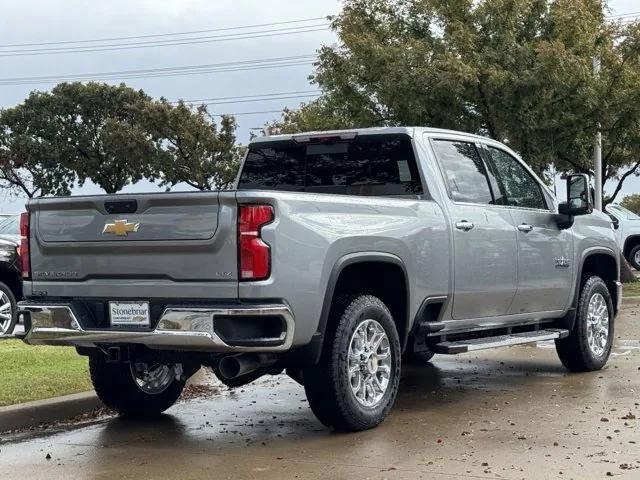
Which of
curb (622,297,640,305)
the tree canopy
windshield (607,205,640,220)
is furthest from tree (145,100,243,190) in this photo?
curb (622,297,640,305)

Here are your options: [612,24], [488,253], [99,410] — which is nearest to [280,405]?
[99,410]

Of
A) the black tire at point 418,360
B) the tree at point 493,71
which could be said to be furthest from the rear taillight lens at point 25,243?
the tree at point 493,71

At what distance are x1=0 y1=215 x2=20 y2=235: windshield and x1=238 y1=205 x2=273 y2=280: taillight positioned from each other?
8.45 m

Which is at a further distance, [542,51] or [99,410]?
[542,51]

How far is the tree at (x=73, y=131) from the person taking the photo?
5416 cm

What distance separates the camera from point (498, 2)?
2078 centimetres

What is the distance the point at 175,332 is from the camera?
6145 mm

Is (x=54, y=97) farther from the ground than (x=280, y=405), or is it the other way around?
(x=54, y=97)

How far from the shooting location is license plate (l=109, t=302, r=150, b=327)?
6.34 metres

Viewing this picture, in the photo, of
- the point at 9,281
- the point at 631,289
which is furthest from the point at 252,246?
the point at 631,289

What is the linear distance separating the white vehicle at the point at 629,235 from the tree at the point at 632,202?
144 ft

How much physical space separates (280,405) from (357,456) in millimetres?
2160

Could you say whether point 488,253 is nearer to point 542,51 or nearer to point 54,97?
point 542,51

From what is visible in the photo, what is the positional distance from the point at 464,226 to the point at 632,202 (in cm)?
6825
